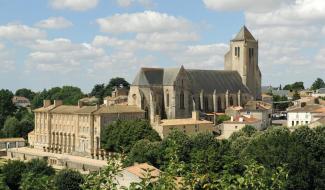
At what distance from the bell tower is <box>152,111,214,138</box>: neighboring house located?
78.1 ft

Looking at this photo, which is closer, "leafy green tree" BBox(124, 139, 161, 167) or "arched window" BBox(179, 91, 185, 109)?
"leafy green tree" BBox(124, 139, 161, 167)

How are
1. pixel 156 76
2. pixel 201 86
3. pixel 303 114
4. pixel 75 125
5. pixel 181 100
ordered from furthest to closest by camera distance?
pixel 201 86
pixel 181 100
pixel 156 76
pixel 303 114
pixel 75 125

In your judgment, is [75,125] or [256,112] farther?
[256,112]

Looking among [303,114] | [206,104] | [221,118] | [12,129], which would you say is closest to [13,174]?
[221,118]

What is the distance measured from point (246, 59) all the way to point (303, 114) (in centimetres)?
2368

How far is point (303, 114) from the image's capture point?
7275cm

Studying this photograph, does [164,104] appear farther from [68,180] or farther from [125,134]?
[68,180]

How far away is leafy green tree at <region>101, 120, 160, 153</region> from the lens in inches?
2397

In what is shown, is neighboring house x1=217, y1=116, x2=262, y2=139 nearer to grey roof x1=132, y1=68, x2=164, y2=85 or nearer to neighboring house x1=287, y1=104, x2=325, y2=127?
neighboring house x1=287, y1=104, x2=325, y2=127

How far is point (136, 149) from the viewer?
51.1 metres

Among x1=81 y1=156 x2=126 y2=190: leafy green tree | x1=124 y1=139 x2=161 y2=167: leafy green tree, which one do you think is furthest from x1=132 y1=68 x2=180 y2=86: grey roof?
x1=81 y1=156 x2=126 y2=190: leafy green tree

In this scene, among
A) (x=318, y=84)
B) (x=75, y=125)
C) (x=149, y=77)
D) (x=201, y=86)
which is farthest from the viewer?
(x=318, y=84)

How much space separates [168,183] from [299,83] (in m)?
165

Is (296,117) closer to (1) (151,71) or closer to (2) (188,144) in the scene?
(1) (151,71)
